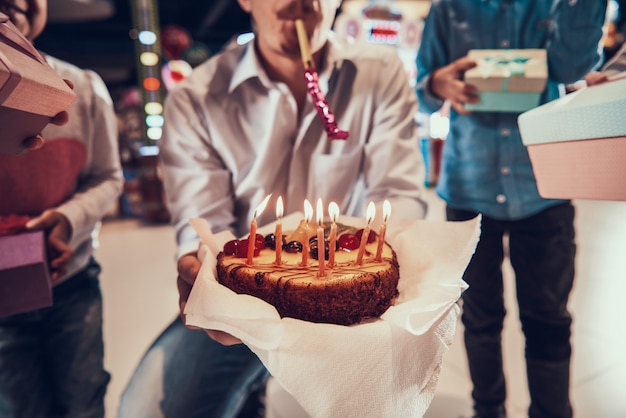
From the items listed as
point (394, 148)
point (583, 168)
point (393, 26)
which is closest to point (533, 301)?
point (394, 148)

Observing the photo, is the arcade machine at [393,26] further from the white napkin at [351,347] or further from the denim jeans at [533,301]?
the white napkin at [351,347]

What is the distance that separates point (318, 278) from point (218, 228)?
64cm

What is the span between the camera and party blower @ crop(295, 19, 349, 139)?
98 centimetres

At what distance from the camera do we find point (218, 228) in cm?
133

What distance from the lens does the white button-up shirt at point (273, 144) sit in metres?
1.35

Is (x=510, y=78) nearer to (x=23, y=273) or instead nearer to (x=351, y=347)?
(x=351, y=347)

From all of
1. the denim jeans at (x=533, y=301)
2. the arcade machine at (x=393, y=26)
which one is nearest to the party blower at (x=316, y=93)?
the denim jeans at (x=533, y=301)

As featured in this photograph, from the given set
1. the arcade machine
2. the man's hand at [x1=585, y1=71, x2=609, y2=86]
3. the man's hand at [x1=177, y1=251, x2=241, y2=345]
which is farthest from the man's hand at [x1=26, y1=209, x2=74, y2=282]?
the arcade machine

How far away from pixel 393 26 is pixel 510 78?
6.95 metres

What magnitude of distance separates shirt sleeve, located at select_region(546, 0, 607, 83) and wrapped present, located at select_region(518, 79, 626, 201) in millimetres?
439

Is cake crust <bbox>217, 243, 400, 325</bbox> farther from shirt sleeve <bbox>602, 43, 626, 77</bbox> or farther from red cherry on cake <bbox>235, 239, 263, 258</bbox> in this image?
shirt sleeve <bbox>602, 43, 626, 77</bbox>

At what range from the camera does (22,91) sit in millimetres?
662

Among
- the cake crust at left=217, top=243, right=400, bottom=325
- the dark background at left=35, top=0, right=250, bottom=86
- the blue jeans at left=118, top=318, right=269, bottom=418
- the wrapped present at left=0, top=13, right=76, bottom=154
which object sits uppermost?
the dark background at left=35, top=0, right=250, bottom=86

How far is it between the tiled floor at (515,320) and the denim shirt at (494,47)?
0.30 meters
